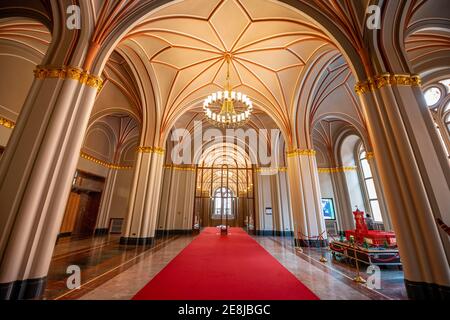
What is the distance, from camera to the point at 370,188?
13.2 m

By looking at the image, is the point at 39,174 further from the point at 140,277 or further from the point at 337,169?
the point at 337,169

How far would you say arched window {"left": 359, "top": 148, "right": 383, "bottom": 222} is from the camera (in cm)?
1262

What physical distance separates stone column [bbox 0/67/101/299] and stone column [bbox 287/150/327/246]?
26.7 feet

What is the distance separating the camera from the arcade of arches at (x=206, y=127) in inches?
122

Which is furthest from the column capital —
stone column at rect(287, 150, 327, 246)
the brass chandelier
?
the brass chandelier

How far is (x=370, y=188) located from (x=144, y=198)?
49.2 ft

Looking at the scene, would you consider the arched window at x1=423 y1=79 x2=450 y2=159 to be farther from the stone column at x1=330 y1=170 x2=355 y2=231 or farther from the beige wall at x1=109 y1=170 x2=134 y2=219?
the beige wall at x1=109 y1=170 x2=134 y2=219

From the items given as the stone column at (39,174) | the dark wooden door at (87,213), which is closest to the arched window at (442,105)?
the stone column at (39,174)

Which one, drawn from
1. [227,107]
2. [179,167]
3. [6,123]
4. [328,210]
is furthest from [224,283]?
[328,210]

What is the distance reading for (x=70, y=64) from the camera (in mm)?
3832

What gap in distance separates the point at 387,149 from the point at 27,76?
12563mm

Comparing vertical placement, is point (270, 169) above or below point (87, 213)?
above
